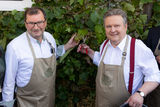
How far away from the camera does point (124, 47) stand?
1.89 metres

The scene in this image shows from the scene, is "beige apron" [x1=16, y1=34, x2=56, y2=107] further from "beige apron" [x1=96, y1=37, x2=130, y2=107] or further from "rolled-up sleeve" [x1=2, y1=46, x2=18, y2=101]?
"beige apron" [x1=96, y1=37, x2=130, y2=107]

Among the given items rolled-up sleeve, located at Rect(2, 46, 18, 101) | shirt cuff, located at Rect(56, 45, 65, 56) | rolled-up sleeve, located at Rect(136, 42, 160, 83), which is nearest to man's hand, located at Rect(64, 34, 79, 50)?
shirt cuff, located at Rect(56, 45, 65, 56)

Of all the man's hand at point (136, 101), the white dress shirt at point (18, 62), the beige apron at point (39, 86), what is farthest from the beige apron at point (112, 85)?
the white dress shirt at point (18, 62)

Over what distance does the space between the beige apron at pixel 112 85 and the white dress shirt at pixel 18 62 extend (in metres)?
0.61

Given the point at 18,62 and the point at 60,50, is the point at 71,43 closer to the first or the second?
the point at 60,50

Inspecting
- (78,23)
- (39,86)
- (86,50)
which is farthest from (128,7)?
(39,86)

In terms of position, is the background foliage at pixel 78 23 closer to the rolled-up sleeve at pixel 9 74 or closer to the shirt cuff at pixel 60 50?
the shirt cuff at pixel 60 50

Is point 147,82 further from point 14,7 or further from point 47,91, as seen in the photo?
point 14,7

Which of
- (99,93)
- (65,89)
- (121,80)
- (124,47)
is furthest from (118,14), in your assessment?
(65,89)

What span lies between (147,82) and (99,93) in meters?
0.46

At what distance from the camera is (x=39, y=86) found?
6.87 feet

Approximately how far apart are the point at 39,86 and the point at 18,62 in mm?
316

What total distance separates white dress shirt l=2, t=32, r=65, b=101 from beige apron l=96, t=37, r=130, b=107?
61 centimetres

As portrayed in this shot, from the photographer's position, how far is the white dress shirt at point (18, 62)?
194cm
